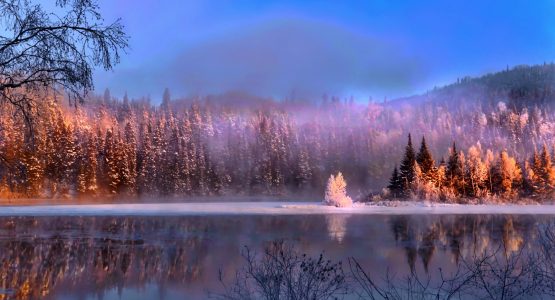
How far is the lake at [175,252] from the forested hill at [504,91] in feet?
342

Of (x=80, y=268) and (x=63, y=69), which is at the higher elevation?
(x=63, y=69)

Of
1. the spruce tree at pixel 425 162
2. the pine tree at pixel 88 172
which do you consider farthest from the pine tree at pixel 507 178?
the pine tree at pixel 88 172

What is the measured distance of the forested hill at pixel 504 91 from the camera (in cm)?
12381

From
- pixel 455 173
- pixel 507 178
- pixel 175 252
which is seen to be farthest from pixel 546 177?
pixel 175 252

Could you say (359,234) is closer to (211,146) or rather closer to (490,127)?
(211,146)

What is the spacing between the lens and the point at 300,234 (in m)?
24.6

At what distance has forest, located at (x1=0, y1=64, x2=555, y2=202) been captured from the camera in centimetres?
6281

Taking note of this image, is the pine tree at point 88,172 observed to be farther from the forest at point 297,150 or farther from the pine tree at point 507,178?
the pine tree at point 507,178

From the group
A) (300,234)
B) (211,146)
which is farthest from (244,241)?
(211,146)

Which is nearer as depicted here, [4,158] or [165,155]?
[4,158]

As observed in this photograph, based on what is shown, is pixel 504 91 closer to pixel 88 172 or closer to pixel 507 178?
pixel 507 178

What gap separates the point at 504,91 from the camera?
137250 millimetres

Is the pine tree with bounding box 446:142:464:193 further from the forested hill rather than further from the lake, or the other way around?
the forested hill

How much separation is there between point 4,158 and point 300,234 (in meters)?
19.0
